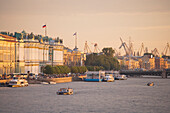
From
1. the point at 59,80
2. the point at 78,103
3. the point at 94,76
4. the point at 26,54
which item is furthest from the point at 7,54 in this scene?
the point at 78,103

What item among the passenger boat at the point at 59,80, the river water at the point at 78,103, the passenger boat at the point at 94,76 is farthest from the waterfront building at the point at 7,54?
the river water at the point at 78,103

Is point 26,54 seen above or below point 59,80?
above

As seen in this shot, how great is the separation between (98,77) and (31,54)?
745 inches

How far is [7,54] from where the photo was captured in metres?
112

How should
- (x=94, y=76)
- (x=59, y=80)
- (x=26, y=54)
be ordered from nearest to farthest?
(x=59, y=80), (x=26, y=54), (x=94, y=76)

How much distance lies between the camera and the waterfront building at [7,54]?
358 ft

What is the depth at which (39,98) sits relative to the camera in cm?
7150

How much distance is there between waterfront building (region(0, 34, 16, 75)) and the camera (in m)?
109

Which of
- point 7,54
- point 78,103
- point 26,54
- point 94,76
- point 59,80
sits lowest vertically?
point 78,103

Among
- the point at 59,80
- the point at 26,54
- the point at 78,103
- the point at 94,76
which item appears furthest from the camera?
the point at 94,76

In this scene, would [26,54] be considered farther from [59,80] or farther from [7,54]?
[7,54]

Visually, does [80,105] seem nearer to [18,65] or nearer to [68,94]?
[68,94]

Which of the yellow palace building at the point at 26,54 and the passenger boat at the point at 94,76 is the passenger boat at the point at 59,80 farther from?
the passenger boat at the point at 94,76

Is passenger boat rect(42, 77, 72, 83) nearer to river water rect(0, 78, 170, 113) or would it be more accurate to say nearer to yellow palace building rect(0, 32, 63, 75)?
yellow palace building rect(0, 32, 63, 75)
